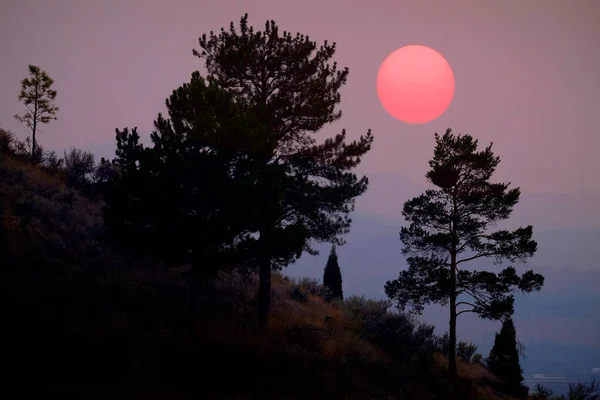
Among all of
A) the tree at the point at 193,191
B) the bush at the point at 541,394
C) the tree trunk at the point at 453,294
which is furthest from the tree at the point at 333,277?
the tree at the point at 193,191

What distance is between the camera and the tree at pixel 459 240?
1010 inches

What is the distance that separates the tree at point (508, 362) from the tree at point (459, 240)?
3214mm

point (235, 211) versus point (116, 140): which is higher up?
point (116, 140)

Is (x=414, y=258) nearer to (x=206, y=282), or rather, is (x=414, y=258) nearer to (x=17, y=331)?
(x=206, y=282)

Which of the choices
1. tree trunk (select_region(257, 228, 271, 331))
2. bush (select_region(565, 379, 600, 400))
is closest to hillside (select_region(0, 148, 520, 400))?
tree trunk (select_region(257, 228, 271, 331))

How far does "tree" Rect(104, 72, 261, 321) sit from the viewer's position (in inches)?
751

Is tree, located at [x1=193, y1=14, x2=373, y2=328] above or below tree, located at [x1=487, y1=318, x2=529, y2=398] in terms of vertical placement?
above

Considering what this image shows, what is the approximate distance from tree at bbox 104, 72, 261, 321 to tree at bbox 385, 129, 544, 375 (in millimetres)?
10847

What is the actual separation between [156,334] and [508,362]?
22866 mm

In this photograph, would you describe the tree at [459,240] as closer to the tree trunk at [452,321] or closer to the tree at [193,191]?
the tree trunk at [452,321]

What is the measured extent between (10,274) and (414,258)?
60.9ft

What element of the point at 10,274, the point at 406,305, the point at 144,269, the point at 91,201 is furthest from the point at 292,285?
the point at 10,274

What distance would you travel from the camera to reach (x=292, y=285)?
33344 millimetres

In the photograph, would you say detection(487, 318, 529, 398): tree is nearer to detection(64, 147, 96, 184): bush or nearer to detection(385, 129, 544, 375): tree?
detection(385, 129, 544, 375): tree
